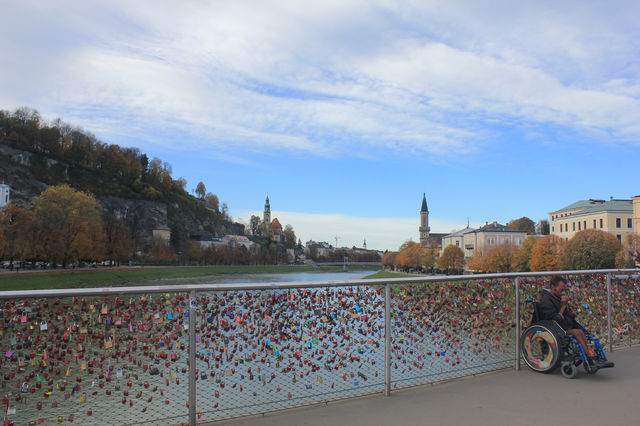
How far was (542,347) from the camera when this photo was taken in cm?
648

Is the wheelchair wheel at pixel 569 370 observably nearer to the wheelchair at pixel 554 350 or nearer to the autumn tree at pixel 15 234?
the wheelchair at pixel 554 350

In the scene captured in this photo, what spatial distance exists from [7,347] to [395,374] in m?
3.94

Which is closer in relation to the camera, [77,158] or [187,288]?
[187,288]

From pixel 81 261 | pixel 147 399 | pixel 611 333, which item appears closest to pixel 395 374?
pixel 147 399

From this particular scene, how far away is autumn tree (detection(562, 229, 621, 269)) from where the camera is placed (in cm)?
5431

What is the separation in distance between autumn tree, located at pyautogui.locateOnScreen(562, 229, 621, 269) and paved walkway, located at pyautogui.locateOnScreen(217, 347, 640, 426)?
5468 cm

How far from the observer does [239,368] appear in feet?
15.7

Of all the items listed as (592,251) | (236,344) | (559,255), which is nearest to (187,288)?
(236,344)

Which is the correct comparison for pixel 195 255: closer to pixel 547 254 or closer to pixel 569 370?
pixel 547 254

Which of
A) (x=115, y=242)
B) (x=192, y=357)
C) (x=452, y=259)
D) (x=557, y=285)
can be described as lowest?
(x=452, y=259)

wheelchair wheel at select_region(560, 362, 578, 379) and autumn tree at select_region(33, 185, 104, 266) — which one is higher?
autumn tree at select_region(33, 185, 104, 266)

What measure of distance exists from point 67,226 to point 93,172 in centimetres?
7592

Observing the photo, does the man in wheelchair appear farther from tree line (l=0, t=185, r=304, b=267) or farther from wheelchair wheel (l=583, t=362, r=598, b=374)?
tree line (l=0, t=185, r=304, b=267)

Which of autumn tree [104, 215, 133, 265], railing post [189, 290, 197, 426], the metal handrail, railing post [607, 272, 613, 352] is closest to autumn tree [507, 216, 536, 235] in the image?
autumn tree [104, 215, 133, 265]
